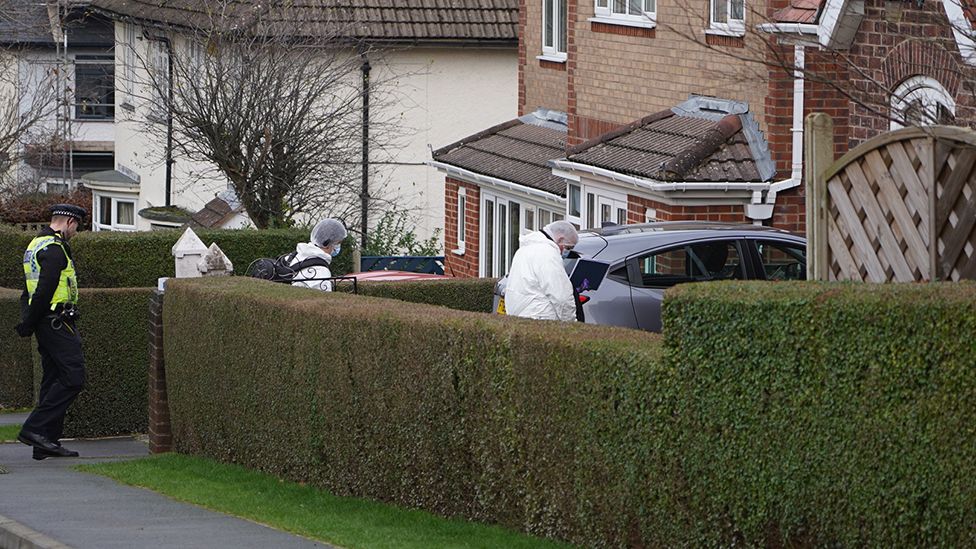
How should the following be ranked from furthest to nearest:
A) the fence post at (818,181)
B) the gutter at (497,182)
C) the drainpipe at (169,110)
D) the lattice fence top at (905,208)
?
the drainpipe at (169,110), the gutter at (497,182), the fence post at (818,181), the lattice fence top at (905,208)

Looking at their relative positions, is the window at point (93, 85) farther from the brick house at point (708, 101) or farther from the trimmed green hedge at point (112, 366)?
the trimmed green hedge at point (112, 366)

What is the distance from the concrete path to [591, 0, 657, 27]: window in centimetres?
900

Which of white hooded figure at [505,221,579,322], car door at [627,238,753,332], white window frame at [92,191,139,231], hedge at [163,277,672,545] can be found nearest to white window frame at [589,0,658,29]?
car door at [627,238,753,332]

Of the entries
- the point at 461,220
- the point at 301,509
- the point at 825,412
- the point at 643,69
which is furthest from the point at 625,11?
the point at 825,412

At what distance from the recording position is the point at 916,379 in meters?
6.55

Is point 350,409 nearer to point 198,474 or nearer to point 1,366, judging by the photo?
point 198,474

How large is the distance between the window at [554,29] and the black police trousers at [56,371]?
459 inches

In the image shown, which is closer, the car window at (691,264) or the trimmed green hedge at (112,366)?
the car window at (691,264)

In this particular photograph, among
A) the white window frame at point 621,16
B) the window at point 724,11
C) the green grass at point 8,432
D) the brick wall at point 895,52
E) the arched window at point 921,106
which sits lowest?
the green grass at point 8,432

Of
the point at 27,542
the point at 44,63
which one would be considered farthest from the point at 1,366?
the point at 44,63

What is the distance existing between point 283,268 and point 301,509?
131 inches

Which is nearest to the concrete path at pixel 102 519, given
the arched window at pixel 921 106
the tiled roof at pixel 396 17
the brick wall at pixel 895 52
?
the arched window at pixel 921 106

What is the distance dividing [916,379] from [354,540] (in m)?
3.73

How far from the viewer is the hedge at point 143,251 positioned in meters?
21.0
